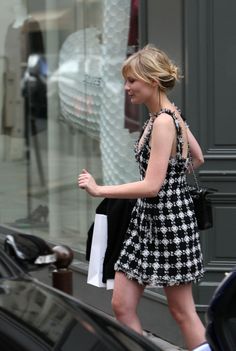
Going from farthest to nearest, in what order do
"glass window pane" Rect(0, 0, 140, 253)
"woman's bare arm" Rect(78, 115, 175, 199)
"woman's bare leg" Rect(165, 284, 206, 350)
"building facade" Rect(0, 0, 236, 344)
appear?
"glass window pane" Rect(0, 0, 140, 253) → "building facade" Rect(0, 0, 236, 344) → "woman's bare leg" Rect(165, 284, 206, 350) → "woman's bare arm" Rect(78, 115, 175, 199)

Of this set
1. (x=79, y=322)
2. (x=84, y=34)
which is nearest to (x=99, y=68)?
(x=84, y=34)

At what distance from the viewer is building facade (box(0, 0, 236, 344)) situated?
5.61 m

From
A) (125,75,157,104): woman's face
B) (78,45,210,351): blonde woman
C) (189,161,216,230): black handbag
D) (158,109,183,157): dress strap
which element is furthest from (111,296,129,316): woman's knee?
(125,75,157,104): woman's face

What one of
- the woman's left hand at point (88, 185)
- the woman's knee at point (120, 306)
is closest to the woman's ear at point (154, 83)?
the woman's left hand at point (88, 185)

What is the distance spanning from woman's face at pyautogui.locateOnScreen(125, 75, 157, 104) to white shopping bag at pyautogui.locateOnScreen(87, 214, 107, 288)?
2.11 ft

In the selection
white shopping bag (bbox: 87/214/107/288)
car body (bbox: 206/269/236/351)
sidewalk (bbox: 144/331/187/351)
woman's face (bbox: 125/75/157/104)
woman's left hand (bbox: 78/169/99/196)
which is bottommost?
sidewalk (bbox: 144/331/187/351)

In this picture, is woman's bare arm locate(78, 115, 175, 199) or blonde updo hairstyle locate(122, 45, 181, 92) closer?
woman's bare arm locate(78, 115, 175, 199)

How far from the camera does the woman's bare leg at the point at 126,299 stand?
14.3 ft

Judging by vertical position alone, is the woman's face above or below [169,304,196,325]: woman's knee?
above

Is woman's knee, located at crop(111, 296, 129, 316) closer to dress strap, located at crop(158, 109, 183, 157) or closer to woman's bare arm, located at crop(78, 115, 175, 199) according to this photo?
woman's bare arm, located at crop(78, 115, 175, 199)

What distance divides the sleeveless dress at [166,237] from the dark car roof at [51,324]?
1061mm

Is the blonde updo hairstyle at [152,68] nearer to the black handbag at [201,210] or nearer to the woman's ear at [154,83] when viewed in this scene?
the woman's ear at [154,83]

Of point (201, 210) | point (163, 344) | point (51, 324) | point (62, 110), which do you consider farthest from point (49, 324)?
point (62, 110)

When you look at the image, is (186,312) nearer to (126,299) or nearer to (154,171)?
(126,299)
